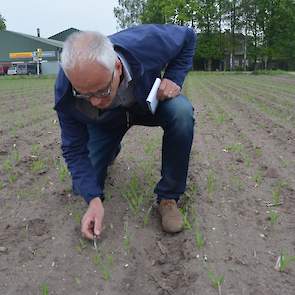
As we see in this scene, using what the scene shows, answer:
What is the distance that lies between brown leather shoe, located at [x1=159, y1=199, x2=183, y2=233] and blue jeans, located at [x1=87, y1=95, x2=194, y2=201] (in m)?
0.08

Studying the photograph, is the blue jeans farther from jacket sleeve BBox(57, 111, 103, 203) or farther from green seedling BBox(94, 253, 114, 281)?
green seedling BBox(94, 253, 114, 281)

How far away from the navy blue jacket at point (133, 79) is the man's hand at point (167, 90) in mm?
89

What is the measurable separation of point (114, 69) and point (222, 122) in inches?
207

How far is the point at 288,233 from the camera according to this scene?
9.39 ft

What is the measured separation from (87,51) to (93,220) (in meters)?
1.05

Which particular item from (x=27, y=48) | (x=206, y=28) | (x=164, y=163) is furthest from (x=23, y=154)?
(x=206, y=28)

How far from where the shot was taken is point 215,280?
2297mm

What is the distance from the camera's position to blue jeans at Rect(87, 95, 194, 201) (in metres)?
3.00

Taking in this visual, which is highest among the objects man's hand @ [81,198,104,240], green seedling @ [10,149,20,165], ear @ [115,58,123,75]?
ear @ [115,58,123,75]

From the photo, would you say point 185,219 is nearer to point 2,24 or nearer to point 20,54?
point 20,54

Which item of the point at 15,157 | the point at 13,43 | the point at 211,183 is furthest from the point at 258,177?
the point at 13,43

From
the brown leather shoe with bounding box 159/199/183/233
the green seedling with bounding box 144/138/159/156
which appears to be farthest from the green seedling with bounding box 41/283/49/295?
the green seedling with bounding box 144/138/159/156

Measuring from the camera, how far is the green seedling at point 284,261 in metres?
2.42

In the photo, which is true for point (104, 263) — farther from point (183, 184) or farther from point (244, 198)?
→ point (244, 198)
